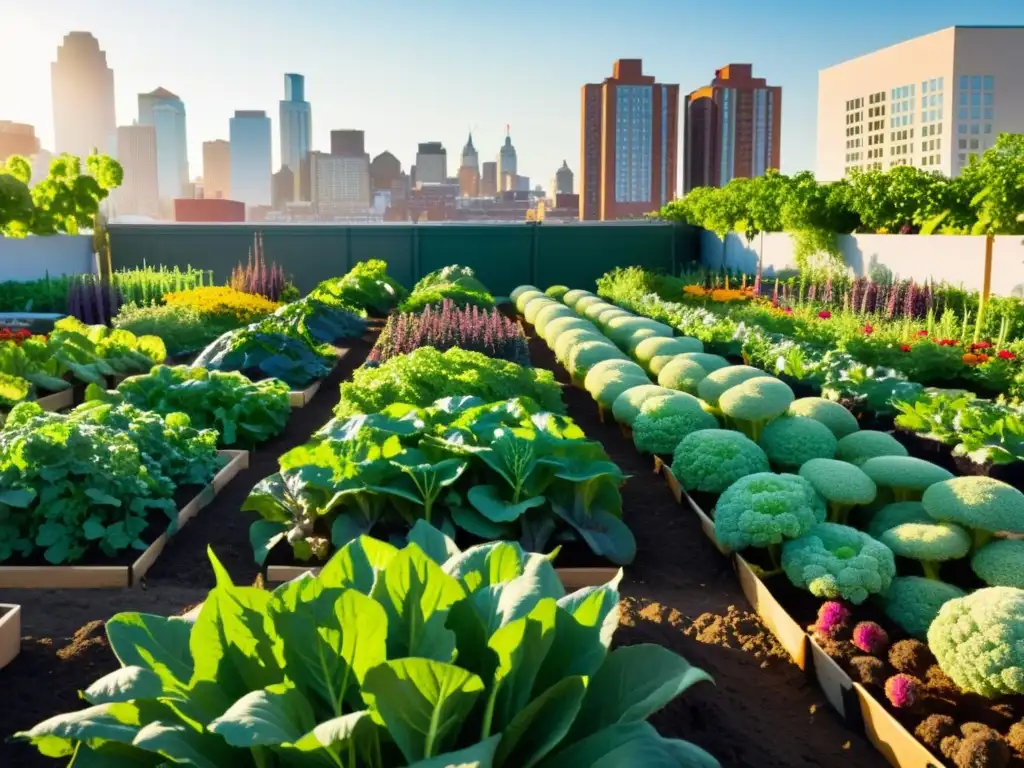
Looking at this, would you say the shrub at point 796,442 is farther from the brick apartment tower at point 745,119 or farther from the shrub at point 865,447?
the brick apartment tower at point 745,119

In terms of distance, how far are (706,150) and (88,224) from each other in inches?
3463

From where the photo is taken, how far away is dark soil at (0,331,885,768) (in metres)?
3.01

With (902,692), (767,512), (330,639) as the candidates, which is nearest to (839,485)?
(767,512)

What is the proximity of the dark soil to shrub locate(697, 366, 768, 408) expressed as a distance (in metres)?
1.06

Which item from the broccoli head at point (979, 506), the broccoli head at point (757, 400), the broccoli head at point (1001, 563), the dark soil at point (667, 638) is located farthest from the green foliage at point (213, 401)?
the broccoli head at point (1001, 563)

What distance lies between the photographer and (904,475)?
473 centimetres

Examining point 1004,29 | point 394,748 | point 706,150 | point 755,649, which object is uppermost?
point 1004,29

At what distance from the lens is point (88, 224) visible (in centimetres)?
1766

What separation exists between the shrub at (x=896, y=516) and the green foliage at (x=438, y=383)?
2437mm

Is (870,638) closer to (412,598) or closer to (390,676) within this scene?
(412,598)

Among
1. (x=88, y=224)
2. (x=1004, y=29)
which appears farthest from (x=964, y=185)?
(x=1004, y=29)

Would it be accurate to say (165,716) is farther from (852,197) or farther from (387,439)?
(852,197)

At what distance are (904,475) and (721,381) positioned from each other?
6.27 ft

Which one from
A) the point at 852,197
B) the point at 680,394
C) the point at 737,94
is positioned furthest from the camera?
the point at 737,94
